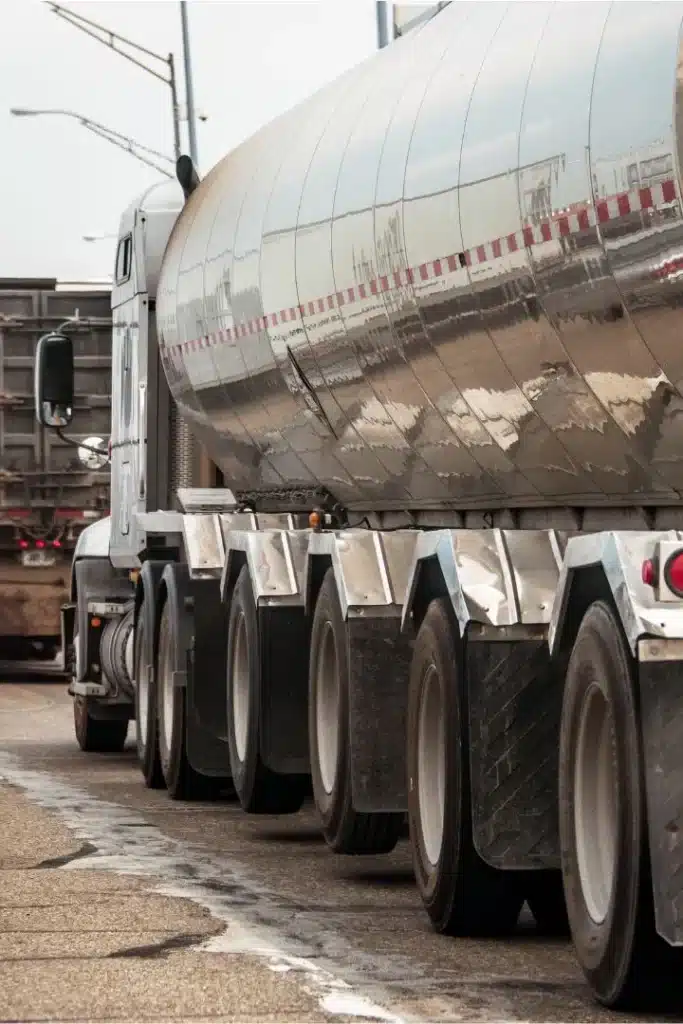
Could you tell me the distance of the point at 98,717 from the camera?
64.8 feet

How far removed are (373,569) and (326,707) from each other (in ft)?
4.01

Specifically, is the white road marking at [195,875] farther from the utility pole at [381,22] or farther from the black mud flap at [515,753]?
the utility pole at [381,22]

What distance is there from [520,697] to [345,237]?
325 centimetres

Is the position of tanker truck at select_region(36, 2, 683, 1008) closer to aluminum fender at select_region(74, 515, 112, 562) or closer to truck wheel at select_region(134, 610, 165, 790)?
truck wheel at select_region(134, 610, 165, 790)

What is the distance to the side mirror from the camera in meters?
19.2

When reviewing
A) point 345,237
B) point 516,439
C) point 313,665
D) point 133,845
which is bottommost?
point 133,845

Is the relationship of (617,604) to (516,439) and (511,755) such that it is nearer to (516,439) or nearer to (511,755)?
(511,755)

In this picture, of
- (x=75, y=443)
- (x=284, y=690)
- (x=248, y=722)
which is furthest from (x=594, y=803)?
(x=75, y=443)

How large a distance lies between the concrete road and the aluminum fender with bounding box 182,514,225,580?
1603 mm

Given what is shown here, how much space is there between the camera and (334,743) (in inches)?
484

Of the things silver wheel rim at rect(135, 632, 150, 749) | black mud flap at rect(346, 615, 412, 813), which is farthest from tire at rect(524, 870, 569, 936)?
silver wheel rim at rect(135, 632, 150, 749)

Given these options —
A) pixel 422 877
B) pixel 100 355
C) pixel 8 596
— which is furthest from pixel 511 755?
pixel 8 596

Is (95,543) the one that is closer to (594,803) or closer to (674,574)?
(594,803)

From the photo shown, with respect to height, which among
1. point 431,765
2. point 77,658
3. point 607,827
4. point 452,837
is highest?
point 77,658
